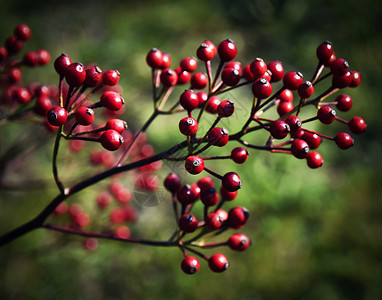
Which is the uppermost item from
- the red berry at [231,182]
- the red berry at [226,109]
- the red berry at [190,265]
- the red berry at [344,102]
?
the red berry at [344,102]

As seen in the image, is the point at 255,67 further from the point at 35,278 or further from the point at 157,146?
the point at 157,146

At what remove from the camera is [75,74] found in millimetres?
816

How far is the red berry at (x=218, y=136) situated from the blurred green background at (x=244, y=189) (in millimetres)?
1047

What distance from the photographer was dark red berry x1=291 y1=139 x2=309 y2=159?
86 centimetres

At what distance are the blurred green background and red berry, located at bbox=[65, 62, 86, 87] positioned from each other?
84cm

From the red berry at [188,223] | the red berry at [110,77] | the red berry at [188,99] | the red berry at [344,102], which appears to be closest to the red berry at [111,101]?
the red berry at [110,77]

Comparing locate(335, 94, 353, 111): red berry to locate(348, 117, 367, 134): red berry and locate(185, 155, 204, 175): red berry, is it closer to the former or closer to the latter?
locate(348, 117, 367, 134): red berry

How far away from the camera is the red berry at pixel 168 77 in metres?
1.05

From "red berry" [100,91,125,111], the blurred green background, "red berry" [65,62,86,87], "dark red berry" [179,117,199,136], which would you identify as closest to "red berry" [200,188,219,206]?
"dark red berry" [179,117,199,136]

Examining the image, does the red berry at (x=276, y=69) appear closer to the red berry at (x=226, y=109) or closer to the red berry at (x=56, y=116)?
the red berry at (x=226, y=109)

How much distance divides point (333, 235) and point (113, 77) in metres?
2.48

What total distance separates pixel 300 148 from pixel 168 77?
48 centimetres

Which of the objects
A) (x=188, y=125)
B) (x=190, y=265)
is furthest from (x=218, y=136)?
(x=190, y=265)

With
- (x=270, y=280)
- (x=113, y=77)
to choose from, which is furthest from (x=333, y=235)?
(x=113, y=77)
